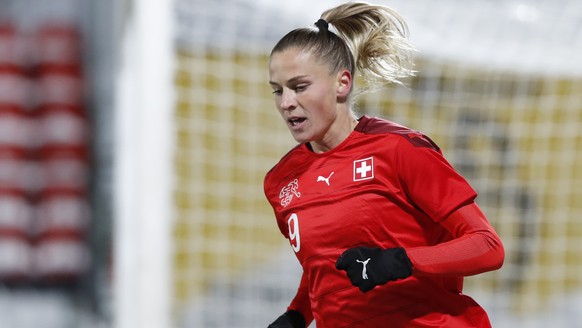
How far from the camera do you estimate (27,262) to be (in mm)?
6617

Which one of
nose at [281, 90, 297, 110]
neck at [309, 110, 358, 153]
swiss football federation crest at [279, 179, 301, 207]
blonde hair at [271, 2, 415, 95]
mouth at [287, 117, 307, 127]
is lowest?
swiss football federation crest at [279, 179, 301, 207]

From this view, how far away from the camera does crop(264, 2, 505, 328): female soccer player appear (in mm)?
1854

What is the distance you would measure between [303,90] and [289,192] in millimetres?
254

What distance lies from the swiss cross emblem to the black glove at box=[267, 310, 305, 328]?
0.42m

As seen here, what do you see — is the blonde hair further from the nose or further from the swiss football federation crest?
the swiss football federation crest

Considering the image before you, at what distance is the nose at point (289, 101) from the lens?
193cm

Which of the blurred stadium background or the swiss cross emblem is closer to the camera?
the swiss cross emblem

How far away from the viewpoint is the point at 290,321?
2.17m

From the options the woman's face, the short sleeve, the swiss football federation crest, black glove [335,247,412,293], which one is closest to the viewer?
black glove [335,247,412,293]

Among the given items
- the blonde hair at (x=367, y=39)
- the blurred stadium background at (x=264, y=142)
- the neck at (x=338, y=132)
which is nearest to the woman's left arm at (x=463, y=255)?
the neck at (x=338, y=132)

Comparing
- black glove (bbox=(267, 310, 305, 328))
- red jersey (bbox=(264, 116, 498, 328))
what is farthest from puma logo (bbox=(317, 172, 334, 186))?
black glove (bbox=(267, 310, 305, 328))

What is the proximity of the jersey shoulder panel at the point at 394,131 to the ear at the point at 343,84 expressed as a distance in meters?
0.07

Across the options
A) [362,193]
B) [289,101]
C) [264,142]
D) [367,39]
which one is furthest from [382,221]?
[264,142]

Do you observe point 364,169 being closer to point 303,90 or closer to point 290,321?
point 303,90
